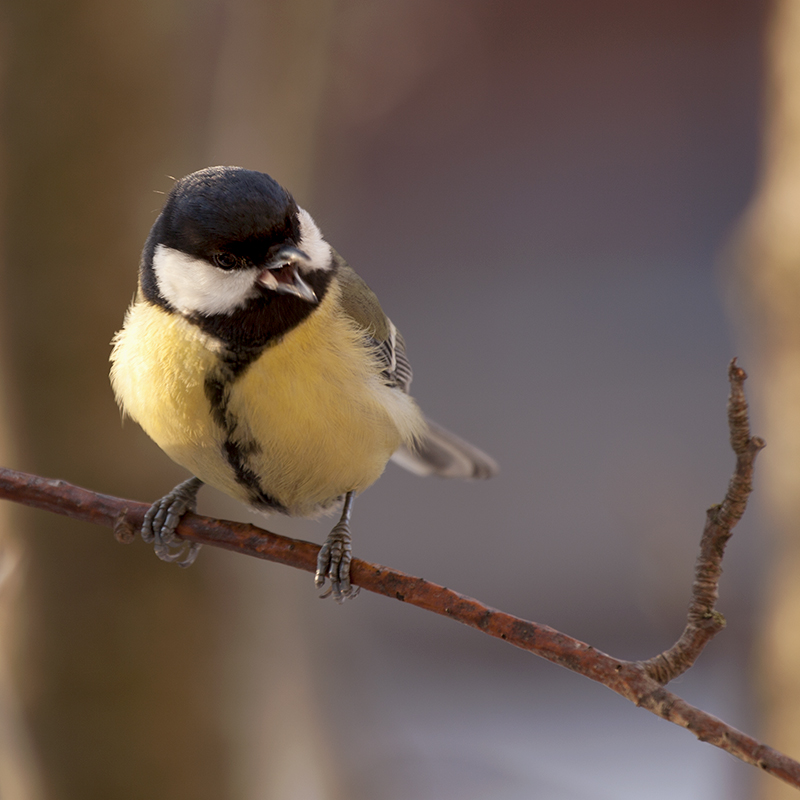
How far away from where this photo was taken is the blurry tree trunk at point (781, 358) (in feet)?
5.46

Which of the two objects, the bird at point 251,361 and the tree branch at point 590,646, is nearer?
the tree branch at point 590,646

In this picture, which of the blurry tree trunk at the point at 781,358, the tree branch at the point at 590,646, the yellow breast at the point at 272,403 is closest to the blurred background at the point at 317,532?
the blurry tree trunk at the point at 781,358

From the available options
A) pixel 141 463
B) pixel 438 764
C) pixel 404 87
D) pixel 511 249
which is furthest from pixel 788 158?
pixel 511 249

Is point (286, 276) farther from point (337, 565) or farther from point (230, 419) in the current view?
point (337, 565)

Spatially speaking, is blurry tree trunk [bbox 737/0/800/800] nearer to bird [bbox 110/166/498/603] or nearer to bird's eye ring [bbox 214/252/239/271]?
bird [bbox 110/166/498/603]

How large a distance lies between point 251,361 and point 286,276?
5.1 inches

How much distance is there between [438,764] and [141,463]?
952 mm

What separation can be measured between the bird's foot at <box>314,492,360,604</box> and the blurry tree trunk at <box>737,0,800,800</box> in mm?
816

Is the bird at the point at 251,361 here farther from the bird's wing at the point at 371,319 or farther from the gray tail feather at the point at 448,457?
the gray tail feather at the point at 448,457

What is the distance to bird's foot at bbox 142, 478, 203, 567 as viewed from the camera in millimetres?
1277

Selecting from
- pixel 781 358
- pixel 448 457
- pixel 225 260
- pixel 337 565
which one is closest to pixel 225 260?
pixel 225 260

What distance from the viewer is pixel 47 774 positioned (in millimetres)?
1601

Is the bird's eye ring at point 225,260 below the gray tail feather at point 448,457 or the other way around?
the other way around

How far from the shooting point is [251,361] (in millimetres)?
1218
